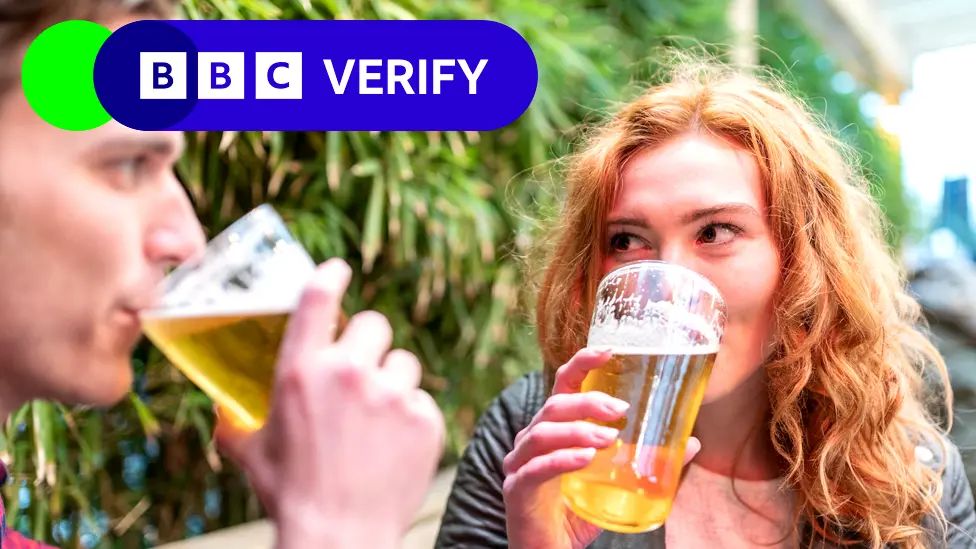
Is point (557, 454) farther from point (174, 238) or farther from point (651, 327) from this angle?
point (174, 238)

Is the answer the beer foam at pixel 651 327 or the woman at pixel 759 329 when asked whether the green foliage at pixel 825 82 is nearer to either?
the woman at pixel 759 329

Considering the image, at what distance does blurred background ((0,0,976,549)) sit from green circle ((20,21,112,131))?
48cm

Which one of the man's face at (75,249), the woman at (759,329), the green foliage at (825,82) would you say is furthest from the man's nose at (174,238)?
the green foliage at (825,82)

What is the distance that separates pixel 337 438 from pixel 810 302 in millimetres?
658

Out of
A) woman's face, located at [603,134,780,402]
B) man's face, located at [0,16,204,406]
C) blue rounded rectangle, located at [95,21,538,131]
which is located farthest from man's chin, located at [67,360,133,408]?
woman's face, located at [603,134,780,402]

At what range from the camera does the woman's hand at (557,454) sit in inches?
22.3

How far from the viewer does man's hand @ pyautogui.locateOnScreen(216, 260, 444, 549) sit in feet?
1.20

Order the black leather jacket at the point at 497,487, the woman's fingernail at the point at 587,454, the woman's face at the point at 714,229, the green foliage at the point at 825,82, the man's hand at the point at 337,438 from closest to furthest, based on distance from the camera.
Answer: the man's hand at the point at 337,438, the woman's fingernail at the point at 587,454, the woman's face at the point at 714,229, the black leather jacket at the point at 497,487, the green foliage at the point at 825,82

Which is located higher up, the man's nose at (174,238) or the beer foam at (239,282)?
the man's nose at (174,238)

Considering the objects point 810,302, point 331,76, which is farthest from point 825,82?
point 331,76

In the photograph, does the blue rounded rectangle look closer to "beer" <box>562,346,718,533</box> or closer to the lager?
the lager

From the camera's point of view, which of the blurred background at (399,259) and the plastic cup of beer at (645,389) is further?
the blurred background at (399,259)

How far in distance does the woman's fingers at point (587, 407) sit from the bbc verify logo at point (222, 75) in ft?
1.31

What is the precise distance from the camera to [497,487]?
99 cm
